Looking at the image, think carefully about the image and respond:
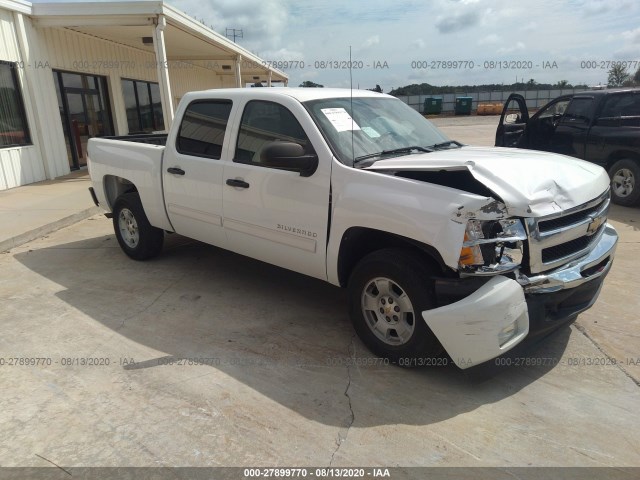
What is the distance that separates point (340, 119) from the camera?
3924 mm

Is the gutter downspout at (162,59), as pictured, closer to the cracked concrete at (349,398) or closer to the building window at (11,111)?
the building window at (11,111)

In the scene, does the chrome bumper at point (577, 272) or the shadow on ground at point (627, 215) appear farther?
the shadow on ground at point (627, 215)

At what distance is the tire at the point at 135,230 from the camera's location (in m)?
5.60

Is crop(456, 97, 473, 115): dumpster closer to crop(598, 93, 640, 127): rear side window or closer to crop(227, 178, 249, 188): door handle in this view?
crop(598, 93, 640, 127): rear side window

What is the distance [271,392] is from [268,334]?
32.6 inches

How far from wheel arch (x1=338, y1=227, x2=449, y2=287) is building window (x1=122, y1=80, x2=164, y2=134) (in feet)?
47.3

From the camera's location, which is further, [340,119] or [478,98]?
[478,98]

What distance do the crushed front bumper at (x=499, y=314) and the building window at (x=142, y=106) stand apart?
1542cm


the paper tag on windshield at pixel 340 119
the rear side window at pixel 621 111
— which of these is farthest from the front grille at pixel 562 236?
the rear side window at pixel 621 111

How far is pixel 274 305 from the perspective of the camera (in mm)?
4523

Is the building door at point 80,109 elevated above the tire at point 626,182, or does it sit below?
above

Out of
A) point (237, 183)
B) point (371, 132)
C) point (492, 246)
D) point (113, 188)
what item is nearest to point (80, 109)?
point (113, 188)

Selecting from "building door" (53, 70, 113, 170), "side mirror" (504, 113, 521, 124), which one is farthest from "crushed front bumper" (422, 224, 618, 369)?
"building door" (53, 70, 113, 170)

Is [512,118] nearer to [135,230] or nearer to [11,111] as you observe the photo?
[135,230]
